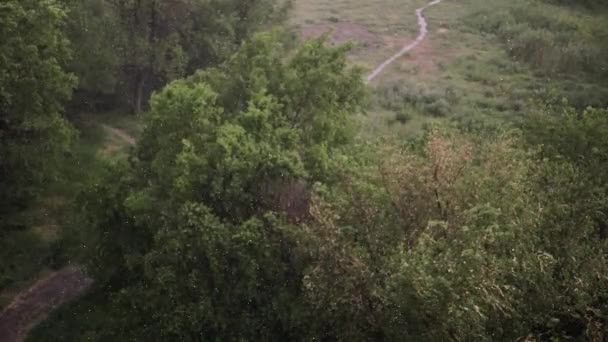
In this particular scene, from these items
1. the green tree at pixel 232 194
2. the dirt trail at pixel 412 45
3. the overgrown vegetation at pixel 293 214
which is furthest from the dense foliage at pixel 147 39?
the green tree at pixel 232 194

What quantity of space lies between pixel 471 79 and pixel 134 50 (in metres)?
27.9

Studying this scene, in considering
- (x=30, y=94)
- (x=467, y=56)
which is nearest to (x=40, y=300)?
(x=30, y=94)

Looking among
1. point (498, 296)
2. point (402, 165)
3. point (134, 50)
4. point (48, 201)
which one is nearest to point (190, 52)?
point (134, 50)

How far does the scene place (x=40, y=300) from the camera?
27.9m

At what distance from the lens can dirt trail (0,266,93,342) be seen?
26.2m

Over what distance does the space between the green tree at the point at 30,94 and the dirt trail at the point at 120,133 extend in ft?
34.7

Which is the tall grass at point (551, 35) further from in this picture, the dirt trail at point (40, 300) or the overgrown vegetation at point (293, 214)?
the dirt trail at point (40, 300)

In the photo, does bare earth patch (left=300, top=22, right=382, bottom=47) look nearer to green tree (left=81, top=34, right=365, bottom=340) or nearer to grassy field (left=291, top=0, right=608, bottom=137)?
grassy field (left=291, top=0, right=608, bottom=137)

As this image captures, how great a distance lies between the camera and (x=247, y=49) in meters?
26.0

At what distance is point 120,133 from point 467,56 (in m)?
32.3

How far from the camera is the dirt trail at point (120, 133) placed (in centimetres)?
4111

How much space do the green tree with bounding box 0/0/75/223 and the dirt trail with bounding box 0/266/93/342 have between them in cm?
432

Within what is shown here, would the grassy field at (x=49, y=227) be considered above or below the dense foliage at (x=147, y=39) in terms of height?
below

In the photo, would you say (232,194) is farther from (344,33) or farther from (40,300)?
(344,33)
